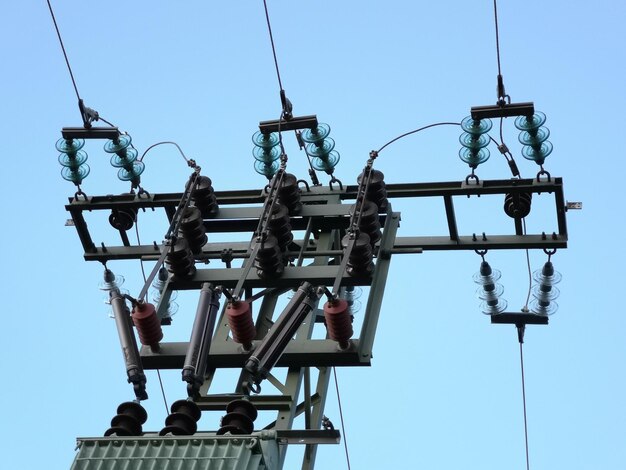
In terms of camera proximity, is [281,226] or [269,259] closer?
[269,259]

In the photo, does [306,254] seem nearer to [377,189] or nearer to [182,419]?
Result: [377,189]

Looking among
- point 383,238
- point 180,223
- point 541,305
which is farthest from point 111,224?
point 541,305

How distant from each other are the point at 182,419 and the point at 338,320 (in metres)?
2.09

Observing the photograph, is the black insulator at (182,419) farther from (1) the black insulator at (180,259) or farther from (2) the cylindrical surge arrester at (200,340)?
(1) the black insulator at (180,259)

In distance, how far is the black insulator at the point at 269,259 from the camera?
52.1 ft

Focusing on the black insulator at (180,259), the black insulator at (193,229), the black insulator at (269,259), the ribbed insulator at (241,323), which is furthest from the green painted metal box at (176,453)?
the black insulator at (193,229)

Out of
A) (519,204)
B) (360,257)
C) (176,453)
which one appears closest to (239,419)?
(176,453)

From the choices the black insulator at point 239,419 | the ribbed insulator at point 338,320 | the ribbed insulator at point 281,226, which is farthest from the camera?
the ribbed insulator at point 281,226

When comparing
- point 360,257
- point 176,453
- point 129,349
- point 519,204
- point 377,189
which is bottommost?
point 176,453

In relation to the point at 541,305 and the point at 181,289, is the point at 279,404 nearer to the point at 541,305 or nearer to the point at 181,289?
the point at 181,289

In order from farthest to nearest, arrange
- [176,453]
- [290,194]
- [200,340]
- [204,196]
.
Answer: [204,196] < [290,194] < [200,340] < [176,453]

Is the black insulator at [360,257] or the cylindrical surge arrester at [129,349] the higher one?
the black insulator at [360,257]

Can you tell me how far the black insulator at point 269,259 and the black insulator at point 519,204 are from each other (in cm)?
231

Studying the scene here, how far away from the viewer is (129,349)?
45.6 feet
